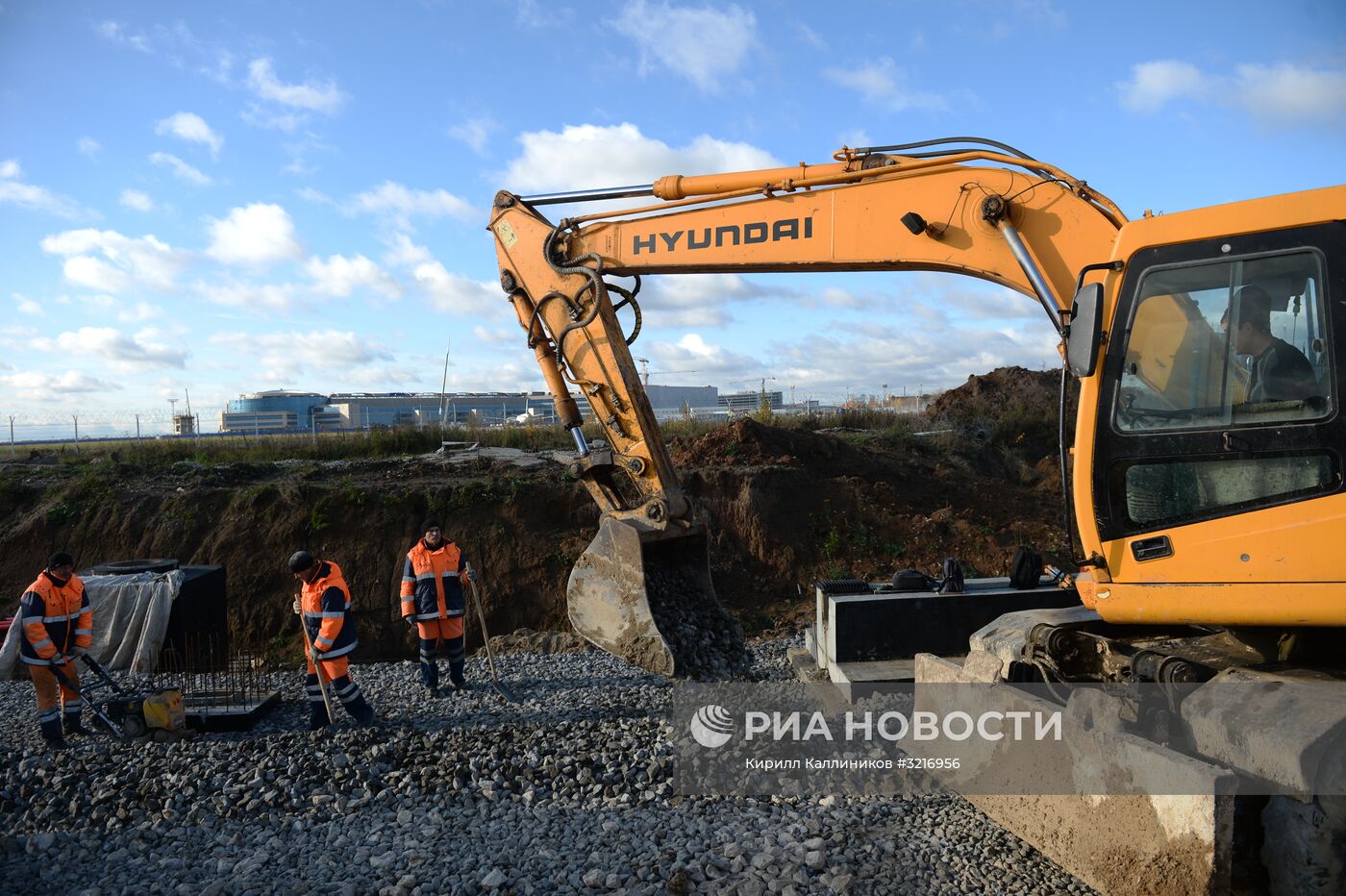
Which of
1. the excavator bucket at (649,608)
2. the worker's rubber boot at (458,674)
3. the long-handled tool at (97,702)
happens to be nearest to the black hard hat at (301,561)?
the worker's rubber boot at (458,674)

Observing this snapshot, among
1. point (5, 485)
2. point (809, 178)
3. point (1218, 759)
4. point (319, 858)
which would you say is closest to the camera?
point (1218, 759)

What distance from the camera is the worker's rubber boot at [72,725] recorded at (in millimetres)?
7773

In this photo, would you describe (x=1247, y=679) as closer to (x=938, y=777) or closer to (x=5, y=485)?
(x=938, y=777)

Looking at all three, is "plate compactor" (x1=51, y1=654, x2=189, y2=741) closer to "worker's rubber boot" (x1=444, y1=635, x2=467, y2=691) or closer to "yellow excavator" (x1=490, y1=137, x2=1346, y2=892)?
"worker's rubber boot" (x1=444, y1=635, x2=467, y2=691)

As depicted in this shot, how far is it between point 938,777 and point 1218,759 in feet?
5.64

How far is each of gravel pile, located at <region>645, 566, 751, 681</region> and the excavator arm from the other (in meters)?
0.01

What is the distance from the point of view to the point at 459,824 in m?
5.18

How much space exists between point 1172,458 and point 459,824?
4218mm

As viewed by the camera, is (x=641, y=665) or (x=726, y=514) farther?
(x=726, y=514)

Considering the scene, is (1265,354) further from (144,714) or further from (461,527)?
(461,527)

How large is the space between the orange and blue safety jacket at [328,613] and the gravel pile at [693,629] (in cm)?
280

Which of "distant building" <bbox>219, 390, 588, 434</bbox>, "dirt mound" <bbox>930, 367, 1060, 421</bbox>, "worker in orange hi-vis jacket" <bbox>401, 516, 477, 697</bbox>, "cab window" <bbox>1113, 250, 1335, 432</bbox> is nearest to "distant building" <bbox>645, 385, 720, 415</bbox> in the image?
"distant building" <bbox>219, 390, 588, 434</bbox>

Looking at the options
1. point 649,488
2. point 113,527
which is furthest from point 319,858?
point 113,527

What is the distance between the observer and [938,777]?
5316 millimetres
